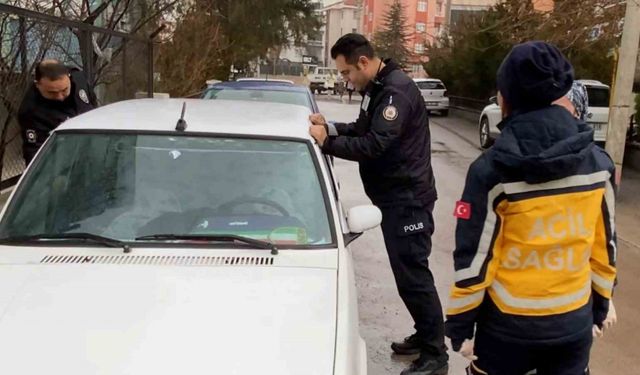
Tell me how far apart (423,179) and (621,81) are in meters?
5.53

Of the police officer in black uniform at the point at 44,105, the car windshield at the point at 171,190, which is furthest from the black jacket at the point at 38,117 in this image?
the car windshield at the point at 171,190

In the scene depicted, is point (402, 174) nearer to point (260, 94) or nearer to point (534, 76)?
point (534, 76)

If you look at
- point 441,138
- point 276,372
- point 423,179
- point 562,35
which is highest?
point 562,35

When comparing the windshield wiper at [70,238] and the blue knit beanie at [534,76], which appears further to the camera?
the windshield wiper at [70,238]

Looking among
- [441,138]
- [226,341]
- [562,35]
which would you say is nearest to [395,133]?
[226,341]

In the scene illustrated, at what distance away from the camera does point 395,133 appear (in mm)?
3881

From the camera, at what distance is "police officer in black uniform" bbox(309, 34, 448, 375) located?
3.97 m

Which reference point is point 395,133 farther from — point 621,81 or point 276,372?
point 621,81

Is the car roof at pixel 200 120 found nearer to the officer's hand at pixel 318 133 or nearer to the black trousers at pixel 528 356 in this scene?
the officer's hand at pixel 318 133

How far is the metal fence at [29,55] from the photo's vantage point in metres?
7.35

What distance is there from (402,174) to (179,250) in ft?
5.01

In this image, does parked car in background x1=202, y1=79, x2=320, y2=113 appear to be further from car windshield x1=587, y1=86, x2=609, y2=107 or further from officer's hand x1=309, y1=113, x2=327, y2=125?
car windshield x1=587, y1=86, x2=609, y2=107

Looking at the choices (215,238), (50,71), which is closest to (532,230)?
(215,238)

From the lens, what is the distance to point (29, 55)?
25.5 feet
